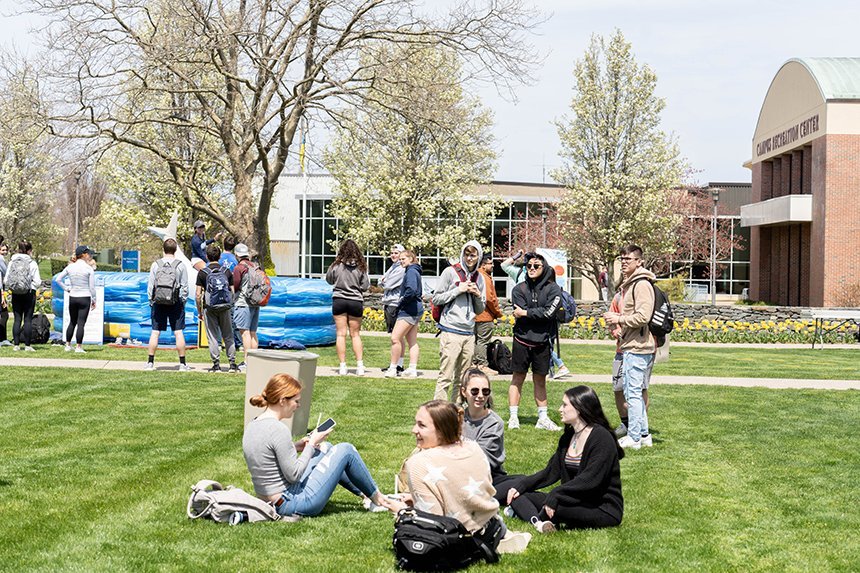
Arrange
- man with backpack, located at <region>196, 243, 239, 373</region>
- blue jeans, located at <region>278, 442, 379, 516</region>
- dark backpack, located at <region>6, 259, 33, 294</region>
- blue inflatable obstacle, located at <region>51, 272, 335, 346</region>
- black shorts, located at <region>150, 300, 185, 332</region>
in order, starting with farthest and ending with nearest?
blue inflatable obstacle, located at <region>51, 272, 335, 346</region>, dark backpack, located at <region>6, 259, 33, 294</region>, black shorts, located at <region>150, 300, 185, 332</region>, man with backpack, located at <region>196, 243, 239, 373</region>, blue jeans, located at <region>278, 442, 379, 516</region>

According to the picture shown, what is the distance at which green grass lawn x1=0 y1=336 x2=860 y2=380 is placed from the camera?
1767cm

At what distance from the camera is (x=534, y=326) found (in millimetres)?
11055

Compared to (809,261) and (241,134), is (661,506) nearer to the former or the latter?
(241,134)

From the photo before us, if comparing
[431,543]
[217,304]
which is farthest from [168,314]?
[431,543]

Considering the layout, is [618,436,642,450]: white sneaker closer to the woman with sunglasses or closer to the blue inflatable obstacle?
the woman with sunglasses

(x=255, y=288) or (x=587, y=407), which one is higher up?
(x=255, y=288)

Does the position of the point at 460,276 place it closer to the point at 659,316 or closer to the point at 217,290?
the point at 659,316

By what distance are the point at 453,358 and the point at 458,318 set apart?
38 centimetres

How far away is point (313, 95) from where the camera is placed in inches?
931

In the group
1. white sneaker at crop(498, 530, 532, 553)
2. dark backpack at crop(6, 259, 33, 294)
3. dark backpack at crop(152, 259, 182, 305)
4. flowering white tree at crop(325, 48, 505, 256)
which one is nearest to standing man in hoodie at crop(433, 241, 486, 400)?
white sneaker at crop(498, 530, 532, 553)

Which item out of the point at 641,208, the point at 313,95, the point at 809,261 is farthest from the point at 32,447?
the point at 809,261

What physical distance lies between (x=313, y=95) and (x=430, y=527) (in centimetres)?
1856

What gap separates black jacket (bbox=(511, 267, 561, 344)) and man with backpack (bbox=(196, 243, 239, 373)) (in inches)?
202

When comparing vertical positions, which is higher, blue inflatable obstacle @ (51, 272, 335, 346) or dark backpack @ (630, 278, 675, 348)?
dark backpack @ (630, 278, 675, 348)
